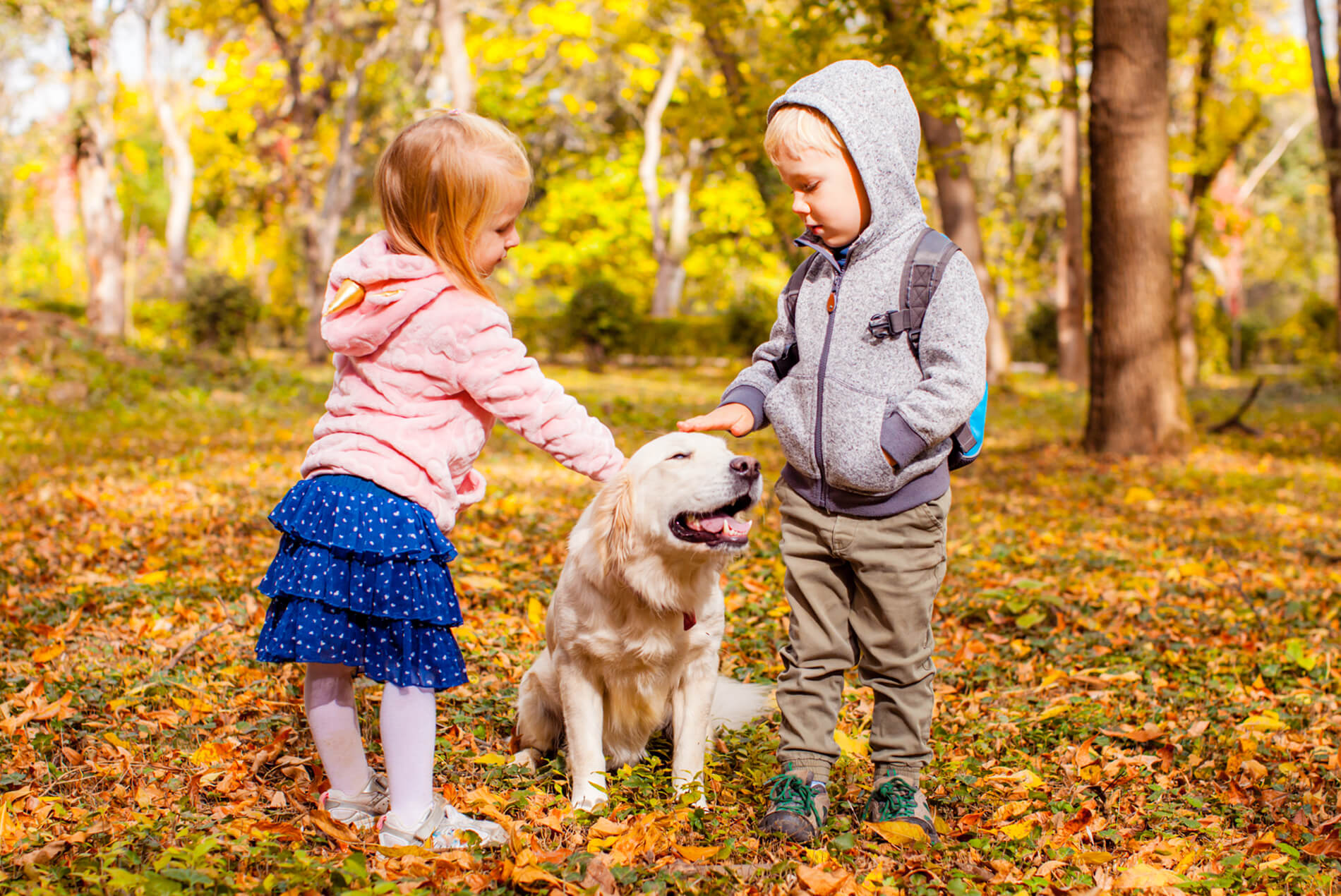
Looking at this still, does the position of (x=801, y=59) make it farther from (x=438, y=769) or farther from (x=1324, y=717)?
(x=438, y=769)

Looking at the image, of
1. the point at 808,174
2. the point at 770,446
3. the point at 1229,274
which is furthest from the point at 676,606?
the point at 1229,274

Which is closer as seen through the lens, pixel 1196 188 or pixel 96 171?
pixel 96 171

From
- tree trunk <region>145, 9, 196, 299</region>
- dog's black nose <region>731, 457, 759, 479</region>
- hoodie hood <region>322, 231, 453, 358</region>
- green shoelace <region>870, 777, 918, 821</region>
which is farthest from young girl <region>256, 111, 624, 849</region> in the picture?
tree trunk <region>145, 9, 196, 299</region>

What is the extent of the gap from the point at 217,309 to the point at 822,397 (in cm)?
1754

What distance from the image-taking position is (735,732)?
3350 millimetres

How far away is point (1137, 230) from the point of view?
29.6 ft

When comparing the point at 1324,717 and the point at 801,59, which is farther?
the point at 801,59

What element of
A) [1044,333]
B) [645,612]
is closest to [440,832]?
[645,612]

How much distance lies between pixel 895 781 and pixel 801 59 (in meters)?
9.72

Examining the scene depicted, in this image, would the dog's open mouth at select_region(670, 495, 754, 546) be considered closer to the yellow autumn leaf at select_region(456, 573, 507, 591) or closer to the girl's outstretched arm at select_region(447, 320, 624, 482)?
the girl's outstretched arm at select_region(447, 320, 624, 482)

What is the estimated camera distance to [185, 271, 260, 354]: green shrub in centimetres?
1773

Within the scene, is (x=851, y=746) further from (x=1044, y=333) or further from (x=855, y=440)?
(x=1044, y=333)

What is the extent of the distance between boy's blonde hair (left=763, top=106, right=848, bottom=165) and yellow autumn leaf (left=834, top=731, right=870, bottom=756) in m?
1.89

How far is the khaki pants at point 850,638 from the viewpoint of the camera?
275cm
